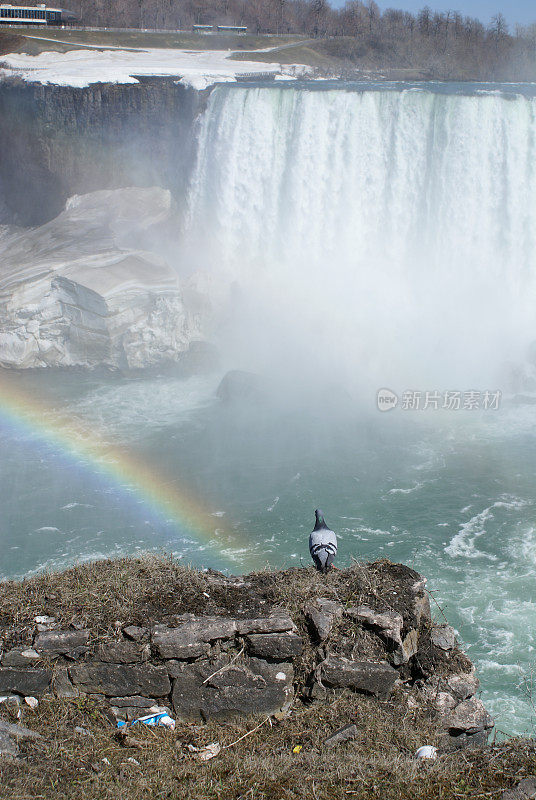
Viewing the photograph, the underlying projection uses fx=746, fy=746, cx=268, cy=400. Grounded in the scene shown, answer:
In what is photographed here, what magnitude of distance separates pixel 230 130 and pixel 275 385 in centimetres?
1137

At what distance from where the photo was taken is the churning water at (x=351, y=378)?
14656 mm

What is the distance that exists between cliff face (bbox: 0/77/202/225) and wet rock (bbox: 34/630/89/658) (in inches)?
1062

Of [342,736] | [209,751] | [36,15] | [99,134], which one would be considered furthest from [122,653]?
[36,15]

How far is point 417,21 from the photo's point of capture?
56.2 m

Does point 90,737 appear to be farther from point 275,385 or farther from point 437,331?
point 437,331

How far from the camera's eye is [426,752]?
234 inches

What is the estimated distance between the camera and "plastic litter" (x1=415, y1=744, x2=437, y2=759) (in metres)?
5.91

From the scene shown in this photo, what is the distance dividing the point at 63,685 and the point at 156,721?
2.93ft

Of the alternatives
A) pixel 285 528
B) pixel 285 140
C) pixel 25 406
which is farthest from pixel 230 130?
pixel 285 528

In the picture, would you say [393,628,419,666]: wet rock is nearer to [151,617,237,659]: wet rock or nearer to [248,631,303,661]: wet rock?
[248,631,303,661]: wet rock

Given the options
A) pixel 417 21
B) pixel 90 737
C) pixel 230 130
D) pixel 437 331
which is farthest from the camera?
pixel 417 21

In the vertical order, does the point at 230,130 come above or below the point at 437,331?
above

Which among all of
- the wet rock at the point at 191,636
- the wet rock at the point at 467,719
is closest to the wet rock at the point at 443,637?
the wet rock at the point at 467,719

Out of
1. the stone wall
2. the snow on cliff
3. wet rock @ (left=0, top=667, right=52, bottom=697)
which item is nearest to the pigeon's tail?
the stone wall
